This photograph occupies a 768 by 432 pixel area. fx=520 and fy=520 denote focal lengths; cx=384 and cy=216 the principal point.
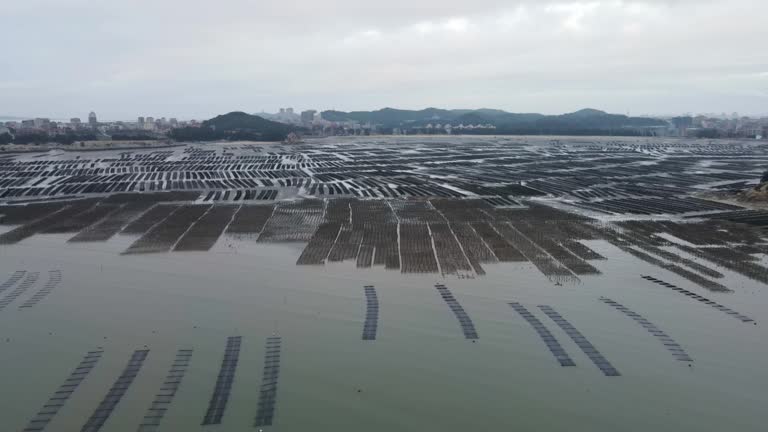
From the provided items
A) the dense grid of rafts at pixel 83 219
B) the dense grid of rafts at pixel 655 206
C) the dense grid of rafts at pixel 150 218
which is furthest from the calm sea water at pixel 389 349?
the dense grid of rafts at pixel 655 206

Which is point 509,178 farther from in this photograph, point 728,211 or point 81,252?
point 81,252

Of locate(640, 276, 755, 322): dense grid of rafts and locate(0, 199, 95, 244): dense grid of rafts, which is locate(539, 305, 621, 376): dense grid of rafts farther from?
locate(0, 199, 95, 244): dense grid of rafts

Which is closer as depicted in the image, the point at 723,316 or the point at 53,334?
the point at 53,334

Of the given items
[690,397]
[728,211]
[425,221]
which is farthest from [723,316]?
[728,211]

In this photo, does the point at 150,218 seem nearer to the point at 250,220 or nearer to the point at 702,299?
the point at 250,220

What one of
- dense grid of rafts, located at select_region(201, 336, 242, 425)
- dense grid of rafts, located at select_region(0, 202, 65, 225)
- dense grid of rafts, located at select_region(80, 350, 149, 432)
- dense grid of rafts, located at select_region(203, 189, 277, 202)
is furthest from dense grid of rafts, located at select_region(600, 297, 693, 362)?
dense grid of rafts, located at select_region(0, 202, 65, 225)

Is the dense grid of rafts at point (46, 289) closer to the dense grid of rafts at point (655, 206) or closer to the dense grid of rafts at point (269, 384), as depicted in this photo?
the dense grid of rafts at point (269, 384)
